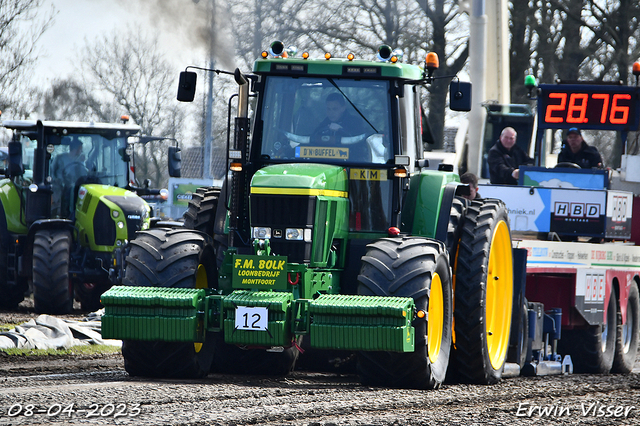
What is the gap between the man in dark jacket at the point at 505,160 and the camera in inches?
555

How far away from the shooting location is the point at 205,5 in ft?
49.2

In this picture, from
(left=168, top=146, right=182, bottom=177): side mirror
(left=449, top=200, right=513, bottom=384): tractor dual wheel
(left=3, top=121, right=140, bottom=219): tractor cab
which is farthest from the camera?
(left=3, top=121, right=140, bottom=219): tractor cab

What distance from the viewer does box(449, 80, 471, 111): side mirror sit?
8344mm

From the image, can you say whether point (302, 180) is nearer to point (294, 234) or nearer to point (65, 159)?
point (294, 234)

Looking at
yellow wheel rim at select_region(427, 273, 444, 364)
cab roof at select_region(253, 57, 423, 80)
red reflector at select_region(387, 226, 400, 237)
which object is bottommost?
yellow wheel rim at select_region(427, 273, 444, 364)

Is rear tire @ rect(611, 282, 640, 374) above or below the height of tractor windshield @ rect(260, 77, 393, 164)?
below

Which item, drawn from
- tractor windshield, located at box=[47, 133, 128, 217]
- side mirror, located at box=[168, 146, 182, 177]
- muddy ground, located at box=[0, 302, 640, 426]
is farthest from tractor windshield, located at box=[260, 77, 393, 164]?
tractor windshield, located at box=[47, 133, 128, 217]

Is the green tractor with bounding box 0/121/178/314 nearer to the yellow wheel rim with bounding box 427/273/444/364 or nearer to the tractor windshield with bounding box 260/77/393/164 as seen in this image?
the tractor windshield with bounding box 260/77/393/164

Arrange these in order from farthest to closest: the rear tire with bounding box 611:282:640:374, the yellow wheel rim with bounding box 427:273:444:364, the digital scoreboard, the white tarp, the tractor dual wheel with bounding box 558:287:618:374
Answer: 1. the digital scoreboard
2. the rear tire with bounding box 611:282:640:374
3. the tractor dual wheel with bounding box 558:287:618:374
4. the white tarp
5. the yellow wheel rim with bounding box 427:273:444:364

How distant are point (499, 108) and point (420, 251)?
14401mm

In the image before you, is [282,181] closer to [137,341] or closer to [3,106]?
[137,341]

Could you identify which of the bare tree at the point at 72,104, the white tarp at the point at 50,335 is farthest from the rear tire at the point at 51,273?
the bare tree at the point at 72,104

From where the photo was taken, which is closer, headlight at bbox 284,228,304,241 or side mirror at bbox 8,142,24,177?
headlight at bbox 284,228,304,241

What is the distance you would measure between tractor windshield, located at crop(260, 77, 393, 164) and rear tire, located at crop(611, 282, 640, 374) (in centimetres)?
533
